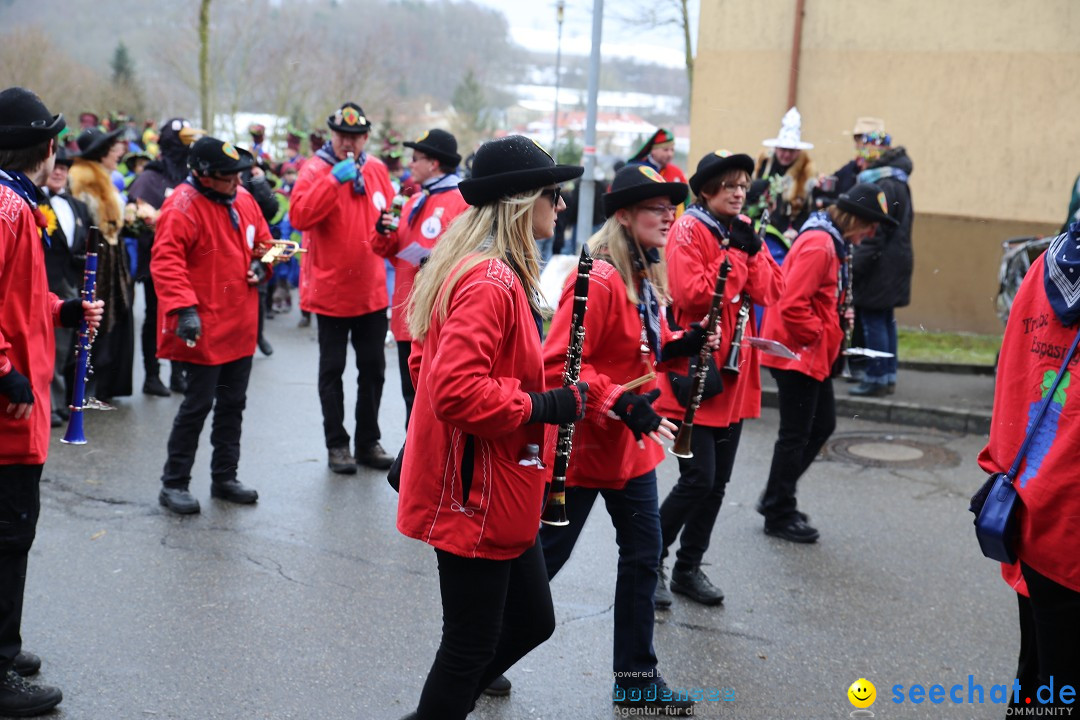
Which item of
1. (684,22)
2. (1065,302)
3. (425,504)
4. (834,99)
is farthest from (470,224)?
(684,22)

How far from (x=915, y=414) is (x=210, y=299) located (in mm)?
5939

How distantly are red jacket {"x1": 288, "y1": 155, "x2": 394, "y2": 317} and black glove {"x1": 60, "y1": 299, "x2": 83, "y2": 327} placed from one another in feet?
8.28

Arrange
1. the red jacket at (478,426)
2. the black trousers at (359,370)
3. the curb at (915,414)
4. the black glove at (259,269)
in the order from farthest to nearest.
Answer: the curb at (915,414) → the black trousers at (359,370) → the black glove at (259,269) → the red jacket at (478,426)

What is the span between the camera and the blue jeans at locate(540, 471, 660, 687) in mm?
4105

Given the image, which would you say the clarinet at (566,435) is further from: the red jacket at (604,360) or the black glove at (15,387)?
the black glove at (15,387)

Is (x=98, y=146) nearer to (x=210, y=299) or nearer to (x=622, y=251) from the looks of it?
(x=210, y=299)

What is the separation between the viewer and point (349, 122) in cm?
694

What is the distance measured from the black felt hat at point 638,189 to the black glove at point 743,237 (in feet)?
2.92

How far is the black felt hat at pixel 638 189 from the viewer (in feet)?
13.6

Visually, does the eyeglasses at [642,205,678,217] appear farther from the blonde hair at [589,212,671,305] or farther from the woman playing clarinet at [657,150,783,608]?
the woman playing clarinet at [657,150,783,608]

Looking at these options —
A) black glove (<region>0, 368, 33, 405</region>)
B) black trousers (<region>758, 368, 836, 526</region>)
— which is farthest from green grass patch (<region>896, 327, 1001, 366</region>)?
black glove (<region>0, 368, 33, 405</region>)

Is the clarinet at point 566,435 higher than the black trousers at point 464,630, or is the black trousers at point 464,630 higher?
the clarinet at point 566,435

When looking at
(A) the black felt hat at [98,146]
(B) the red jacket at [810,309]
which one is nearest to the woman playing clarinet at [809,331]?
(B) the red jacket at [810,309]

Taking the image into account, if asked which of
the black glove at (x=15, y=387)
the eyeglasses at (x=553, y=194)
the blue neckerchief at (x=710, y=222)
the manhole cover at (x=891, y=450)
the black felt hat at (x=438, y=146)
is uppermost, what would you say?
the black felt hat at (x=438, y=146)
